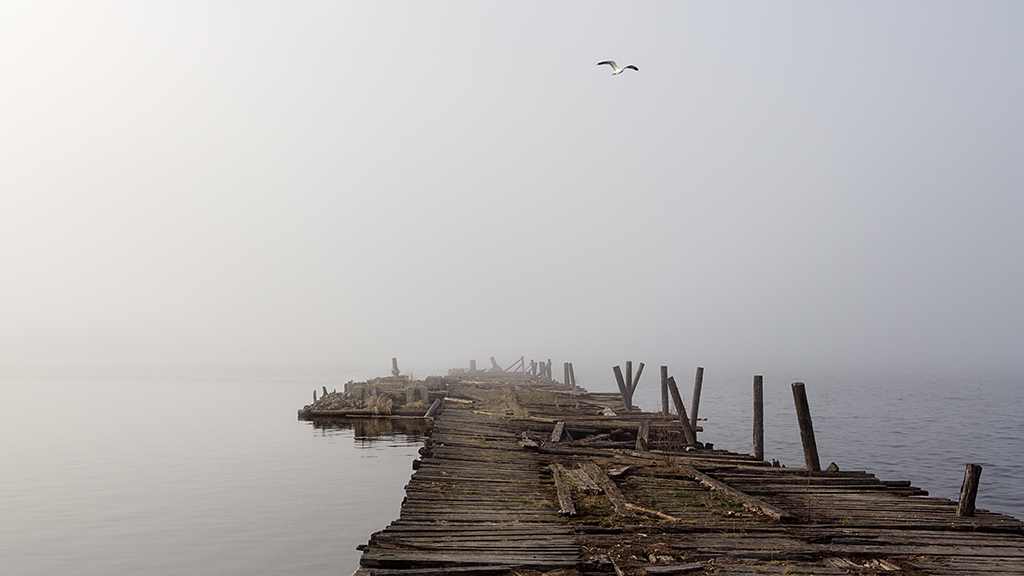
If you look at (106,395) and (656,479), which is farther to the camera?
(106,395)

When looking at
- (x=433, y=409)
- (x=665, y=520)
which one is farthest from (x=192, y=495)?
(x=665, y=520)

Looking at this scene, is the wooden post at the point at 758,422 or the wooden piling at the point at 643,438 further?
the wooden post at the point at 758,422

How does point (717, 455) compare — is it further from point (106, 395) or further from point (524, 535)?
point (106, 395)

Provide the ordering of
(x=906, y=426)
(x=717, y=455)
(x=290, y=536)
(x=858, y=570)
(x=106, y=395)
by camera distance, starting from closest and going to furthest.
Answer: (x=858, y=570) → (x=290, y=536) → (x=717, y=455) → (x=906, y=426) → (x=106, y=395)

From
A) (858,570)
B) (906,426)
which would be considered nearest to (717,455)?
(858,570)

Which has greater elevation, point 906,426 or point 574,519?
point 574,519

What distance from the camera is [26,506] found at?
19.5 metres

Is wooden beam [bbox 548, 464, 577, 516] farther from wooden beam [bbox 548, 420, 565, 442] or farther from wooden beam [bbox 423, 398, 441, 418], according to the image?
wooden beam [bbox 423, 398, 441, 418]

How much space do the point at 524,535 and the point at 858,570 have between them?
422cm

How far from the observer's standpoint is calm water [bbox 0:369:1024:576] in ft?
48.5

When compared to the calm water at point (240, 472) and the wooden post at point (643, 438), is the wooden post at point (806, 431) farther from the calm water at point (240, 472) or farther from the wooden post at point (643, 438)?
the calm water at point (240, 472)

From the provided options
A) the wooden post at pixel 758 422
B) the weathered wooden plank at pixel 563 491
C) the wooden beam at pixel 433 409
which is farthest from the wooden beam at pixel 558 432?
the wooden beam at pixel 433 409

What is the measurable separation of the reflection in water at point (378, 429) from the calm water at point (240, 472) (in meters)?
0.31

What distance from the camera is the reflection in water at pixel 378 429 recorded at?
105 ft
